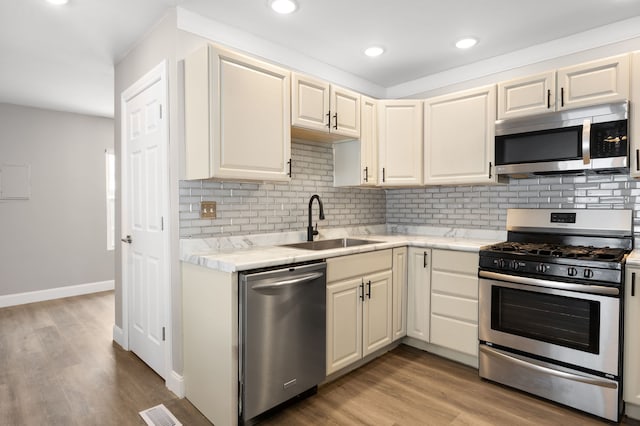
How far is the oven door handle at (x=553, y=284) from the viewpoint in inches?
85.0

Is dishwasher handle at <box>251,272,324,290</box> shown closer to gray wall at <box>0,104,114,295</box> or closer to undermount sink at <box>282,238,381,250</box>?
undermount sink at <box>282,238,381,250</box>

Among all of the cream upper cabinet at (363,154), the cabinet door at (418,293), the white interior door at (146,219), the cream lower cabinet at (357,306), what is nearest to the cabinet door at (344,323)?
the cream lower cabinet at (357,306)

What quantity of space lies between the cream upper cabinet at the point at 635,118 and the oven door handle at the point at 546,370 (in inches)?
52.3

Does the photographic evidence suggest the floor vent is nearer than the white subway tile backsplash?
Yes

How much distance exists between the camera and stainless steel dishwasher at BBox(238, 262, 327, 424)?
1981 millimetres

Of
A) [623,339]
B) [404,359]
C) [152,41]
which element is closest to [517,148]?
[623,339]

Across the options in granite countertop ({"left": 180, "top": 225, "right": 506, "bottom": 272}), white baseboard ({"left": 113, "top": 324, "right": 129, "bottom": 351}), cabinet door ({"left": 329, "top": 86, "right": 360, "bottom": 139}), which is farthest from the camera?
white baseboard ({"left": 113, "top": 324, "right": 129, "bottom": 351})

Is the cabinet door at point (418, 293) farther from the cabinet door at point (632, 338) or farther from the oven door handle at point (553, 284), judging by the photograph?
the cabinet door at point (632, 338)

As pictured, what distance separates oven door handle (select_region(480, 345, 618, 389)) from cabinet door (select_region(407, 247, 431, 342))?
1.71 feet

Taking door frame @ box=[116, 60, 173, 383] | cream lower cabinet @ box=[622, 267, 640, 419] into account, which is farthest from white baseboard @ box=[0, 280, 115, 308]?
cream lower cabinet @ box=[622, 267, 640, 419]

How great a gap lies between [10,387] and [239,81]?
2674mm

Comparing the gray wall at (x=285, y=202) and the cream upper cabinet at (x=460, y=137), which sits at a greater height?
the cream upper cabinet at (x=460, y=137)

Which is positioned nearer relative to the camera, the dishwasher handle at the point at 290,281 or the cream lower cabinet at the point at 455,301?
the dishwasher handle at the point at 290,281

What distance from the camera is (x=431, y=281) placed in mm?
3039
